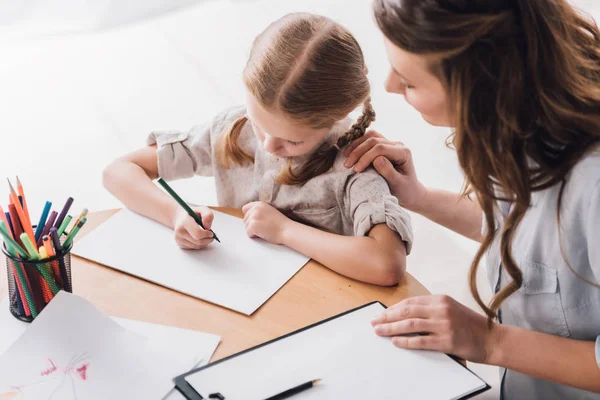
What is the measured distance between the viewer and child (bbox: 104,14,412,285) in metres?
1.09

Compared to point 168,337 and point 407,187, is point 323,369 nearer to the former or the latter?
point 168,337

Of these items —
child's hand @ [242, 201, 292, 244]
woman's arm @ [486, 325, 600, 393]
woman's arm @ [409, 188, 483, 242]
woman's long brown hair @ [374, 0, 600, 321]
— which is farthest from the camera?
woman's arm @ [409, 188, 483, 242]

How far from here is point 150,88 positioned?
2824mm

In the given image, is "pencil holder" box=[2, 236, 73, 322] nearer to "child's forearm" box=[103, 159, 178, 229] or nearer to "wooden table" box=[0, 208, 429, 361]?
"wooden table" box=[0, 208, 429, 361]

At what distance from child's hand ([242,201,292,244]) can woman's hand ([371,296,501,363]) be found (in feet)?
0.85

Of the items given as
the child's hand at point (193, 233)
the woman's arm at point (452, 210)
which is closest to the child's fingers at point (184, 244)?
the child's hand at point (193, 233)

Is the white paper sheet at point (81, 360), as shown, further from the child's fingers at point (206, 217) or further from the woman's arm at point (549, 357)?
the woman's arm at point (549, 357)

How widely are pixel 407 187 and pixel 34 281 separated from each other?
0.62 meters

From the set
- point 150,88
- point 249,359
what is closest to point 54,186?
point 150,88

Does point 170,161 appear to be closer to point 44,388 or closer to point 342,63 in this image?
point 342,63

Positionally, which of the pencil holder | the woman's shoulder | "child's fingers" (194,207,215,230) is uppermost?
the pencil holder

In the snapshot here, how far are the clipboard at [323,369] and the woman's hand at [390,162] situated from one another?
13.5 inches

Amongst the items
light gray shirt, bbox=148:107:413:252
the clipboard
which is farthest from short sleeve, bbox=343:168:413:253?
the clipboard

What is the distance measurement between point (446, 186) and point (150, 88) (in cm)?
124
